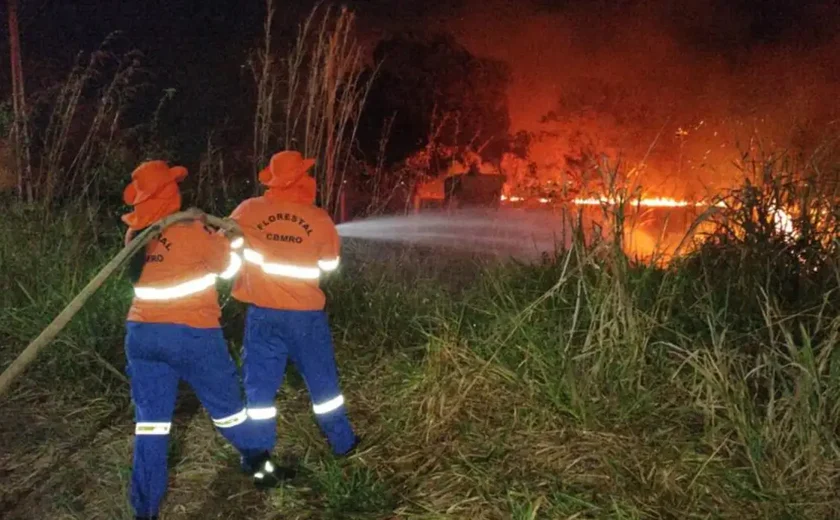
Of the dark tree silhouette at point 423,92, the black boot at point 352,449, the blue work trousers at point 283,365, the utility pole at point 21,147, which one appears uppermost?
the dark tree silhouette at point 423,92

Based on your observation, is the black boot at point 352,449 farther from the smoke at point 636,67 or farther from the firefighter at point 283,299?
the smoke at point 636,67

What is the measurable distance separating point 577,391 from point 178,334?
1941mm

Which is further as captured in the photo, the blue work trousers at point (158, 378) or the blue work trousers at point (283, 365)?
the blue work trousers at point (283, 365)

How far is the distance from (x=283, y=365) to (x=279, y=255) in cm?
57

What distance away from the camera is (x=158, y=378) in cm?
342

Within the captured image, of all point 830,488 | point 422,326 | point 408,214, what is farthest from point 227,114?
point 830,488

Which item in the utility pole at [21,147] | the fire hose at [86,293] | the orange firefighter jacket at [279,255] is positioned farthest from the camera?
the utility pole at [21,147]

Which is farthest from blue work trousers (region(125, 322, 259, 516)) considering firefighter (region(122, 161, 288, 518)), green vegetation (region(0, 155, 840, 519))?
green vegetation (region(0, 155, 840, 519))

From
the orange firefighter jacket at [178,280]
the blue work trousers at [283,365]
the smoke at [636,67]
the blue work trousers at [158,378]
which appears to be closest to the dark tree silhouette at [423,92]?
the smoke at [636,67]

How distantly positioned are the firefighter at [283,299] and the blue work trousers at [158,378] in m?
0.35

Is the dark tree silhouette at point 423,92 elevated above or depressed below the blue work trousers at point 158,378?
above

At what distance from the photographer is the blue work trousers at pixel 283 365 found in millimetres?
3828

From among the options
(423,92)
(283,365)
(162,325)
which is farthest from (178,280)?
(423,92)

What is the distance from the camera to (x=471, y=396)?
13.3ft
